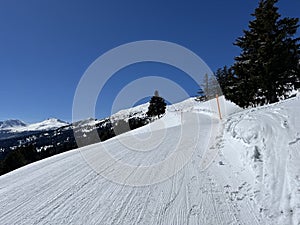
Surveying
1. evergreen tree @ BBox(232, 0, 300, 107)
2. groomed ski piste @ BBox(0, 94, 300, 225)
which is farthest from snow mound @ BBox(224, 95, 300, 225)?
evergreen tree @ BBox(232, 0, 300, 107)

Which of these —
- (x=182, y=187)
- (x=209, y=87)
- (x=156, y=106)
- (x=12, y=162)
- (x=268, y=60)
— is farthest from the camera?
(x=209, y=87)

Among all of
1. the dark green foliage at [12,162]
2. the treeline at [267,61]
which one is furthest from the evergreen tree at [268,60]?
the dark green foliage at [12,162]

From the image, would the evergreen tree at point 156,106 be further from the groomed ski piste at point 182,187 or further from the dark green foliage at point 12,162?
the groomed ski piste at point 182,187

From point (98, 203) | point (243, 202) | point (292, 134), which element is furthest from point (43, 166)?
point (292, 134)

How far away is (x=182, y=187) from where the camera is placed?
4781mm

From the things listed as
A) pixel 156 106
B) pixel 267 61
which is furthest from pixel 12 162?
pixel 267 61

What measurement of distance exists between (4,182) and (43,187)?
1.85 meters

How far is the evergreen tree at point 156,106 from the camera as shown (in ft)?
176

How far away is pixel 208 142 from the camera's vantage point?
830cm

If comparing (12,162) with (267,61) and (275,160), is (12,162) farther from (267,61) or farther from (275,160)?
(275,160)

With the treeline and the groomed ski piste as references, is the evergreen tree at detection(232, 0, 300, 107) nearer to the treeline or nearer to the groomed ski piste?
the treeline

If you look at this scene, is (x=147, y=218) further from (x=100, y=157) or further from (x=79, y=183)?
(x=100, y=157)

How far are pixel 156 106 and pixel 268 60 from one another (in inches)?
1580

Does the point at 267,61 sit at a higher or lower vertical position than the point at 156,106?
lower
